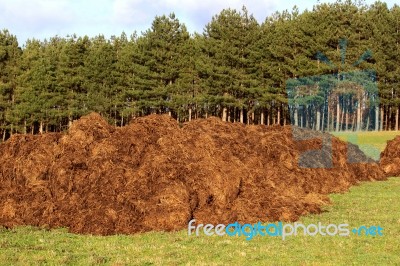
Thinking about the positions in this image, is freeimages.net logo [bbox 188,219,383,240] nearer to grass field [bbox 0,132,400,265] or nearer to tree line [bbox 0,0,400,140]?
grass field [bbox 0,132,400,265]

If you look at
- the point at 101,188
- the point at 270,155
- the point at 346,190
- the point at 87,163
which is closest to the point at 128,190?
the point at 101,188

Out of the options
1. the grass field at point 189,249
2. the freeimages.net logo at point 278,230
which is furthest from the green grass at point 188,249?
the freeimages.net logo at point 278,230

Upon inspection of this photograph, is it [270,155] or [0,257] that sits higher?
[270,155]

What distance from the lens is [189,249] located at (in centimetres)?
1048

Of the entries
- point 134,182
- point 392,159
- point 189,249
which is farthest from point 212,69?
point 189,249

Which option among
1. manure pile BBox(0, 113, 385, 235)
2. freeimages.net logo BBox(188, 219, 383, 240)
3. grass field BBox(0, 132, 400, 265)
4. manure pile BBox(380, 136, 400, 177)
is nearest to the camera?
grass field BBox(0, 132, 400, 265)

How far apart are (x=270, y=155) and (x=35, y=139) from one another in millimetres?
9495

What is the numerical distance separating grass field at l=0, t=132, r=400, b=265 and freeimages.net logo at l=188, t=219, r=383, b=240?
32cm

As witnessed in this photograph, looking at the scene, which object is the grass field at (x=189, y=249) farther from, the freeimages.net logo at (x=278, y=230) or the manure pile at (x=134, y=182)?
the manure pile at (x=134, y=182)

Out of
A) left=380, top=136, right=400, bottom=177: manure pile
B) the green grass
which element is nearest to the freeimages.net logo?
the green grass

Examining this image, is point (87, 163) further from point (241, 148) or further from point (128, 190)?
point (241, 148)

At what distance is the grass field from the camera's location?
9.55 meters

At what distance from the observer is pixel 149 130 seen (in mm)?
15562

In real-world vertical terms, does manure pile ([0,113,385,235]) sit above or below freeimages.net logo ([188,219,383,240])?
above
